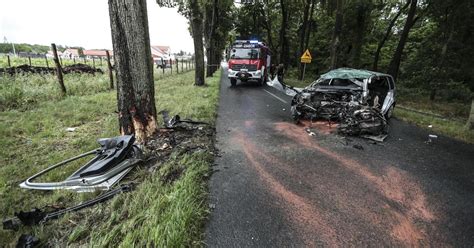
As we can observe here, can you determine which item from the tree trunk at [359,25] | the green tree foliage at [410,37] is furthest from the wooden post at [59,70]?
the tree trunk at [359,25]

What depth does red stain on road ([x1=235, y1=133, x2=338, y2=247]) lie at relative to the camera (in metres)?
2.84

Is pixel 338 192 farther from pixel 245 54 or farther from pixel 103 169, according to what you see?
pixel 245 54

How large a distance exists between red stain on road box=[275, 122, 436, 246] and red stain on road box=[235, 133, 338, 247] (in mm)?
717

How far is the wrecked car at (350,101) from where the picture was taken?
652 cm

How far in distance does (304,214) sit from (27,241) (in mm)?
3026

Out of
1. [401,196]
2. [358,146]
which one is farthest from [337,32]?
[401,196]

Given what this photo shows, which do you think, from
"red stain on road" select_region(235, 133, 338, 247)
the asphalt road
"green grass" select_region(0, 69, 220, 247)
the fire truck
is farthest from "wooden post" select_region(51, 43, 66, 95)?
the fire truck

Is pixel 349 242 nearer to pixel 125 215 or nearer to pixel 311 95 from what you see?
pixel 125 215

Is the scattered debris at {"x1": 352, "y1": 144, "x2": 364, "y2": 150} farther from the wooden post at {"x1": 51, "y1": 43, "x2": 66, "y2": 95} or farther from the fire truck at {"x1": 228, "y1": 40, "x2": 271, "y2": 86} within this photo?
the fire truck at {"x1": 228, "y1": 40, "x2": 271, "y2": 86}

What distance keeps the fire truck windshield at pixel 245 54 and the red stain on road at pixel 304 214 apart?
12.6m

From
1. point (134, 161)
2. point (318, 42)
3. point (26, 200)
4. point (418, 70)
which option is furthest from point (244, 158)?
point (318, 42)

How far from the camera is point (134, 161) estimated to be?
4133mm

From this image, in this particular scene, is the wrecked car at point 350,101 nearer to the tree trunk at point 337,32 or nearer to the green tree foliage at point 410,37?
the tree trunk at point 337,32

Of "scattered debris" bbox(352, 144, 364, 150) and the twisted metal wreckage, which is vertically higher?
the twisted metal wreckage
